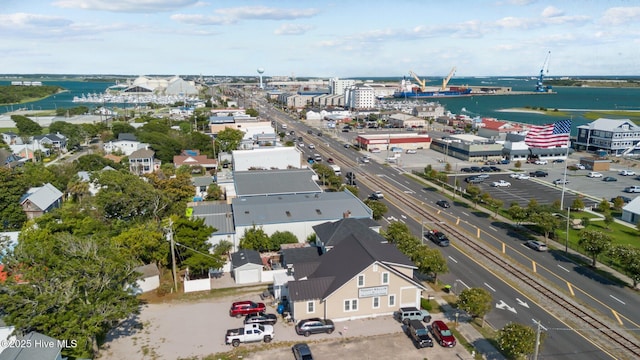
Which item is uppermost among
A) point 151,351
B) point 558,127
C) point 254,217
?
point 558,127

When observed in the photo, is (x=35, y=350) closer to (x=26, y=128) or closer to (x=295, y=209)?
(x=295, y=209)

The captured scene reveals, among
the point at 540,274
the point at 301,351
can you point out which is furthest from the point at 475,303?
the point at 540,274

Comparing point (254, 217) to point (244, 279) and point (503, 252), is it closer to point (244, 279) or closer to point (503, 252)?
point (244, 279)

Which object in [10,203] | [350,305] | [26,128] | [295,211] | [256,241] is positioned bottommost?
[350,305]

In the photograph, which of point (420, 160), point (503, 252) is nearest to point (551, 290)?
point (503, 252)

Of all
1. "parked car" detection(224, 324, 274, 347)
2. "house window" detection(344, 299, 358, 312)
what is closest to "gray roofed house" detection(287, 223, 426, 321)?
"house window" detection(344, 299, 358, 312)

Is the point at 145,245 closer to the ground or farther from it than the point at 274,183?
closer to the ground

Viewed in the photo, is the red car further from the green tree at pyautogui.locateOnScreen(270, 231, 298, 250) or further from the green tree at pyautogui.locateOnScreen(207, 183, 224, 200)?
the green tree at pyautogui.locateOnScreen(207, 183, 224, 200)
